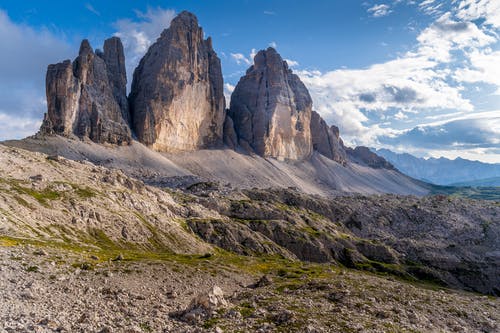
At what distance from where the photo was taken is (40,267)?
40656mm

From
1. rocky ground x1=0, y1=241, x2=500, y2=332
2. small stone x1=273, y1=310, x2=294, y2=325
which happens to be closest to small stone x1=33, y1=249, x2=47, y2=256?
rocky ground x1=0, y1=241, x2=500, y2=332

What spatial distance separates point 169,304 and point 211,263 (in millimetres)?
35860

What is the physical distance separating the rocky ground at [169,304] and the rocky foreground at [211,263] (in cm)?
19

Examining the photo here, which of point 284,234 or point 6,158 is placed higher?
point 6,158

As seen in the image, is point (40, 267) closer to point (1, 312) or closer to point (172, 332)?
point (1, 312)

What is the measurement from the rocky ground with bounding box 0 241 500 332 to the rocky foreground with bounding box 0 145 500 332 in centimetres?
19

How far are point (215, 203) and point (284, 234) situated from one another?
32135mm

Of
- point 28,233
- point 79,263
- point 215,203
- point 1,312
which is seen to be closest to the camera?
point 1,312

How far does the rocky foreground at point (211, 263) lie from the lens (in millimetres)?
34094

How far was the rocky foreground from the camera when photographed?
34.1 metres

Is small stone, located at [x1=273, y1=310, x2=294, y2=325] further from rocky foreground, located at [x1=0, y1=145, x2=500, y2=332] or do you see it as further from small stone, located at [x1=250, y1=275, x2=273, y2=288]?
small stone, located at [x1=250, y1=275, x2=273, y2=288]

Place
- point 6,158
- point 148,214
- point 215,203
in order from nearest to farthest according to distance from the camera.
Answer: point 6,158 → point 148,214 → point 215,203

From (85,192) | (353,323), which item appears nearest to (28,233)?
(85,192)

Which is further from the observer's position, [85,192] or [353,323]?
[85,192]
